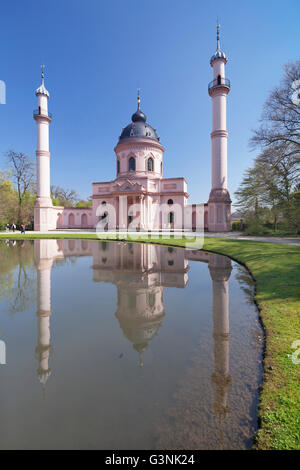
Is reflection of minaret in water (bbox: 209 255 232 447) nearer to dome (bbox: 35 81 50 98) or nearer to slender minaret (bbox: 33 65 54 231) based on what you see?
slender minaret (bbox: 33 65 54 231)

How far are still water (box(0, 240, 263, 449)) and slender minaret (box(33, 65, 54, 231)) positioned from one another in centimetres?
3764

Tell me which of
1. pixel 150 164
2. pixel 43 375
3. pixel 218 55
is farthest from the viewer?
pixel 150 164

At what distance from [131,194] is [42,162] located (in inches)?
724

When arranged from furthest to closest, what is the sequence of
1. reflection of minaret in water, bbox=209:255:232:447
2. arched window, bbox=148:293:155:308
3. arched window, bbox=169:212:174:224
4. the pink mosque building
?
1. arched window, bbox=169:212:174:224
2. the pink mosque building
3. arched window, bbox=148:293:155:308
4. reflection of minaret in water, bbox=209:255:232:447

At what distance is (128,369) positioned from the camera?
2734 millimetres

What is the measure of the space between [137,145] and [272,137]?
29409 millimetres

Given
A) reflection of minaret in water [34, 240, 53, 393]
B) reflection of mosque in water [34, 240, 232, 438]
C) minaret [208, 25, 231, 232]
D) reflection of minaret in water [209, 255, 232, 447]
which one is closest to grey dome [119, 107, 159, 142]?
minaret [208, 25, 231, 232]

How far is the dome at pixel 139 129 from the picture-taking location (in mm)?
42375

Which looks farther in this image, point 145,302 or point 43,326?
point 145,302

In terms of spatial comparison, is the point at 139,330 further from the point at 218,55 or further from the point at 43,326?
the point at 218,55

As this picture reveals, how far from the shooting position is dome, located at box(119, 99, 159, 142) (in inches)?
1668

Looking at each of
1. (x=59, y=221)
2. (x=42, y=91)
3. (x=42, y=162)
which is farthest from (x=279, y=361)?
(x=42, y=91)
